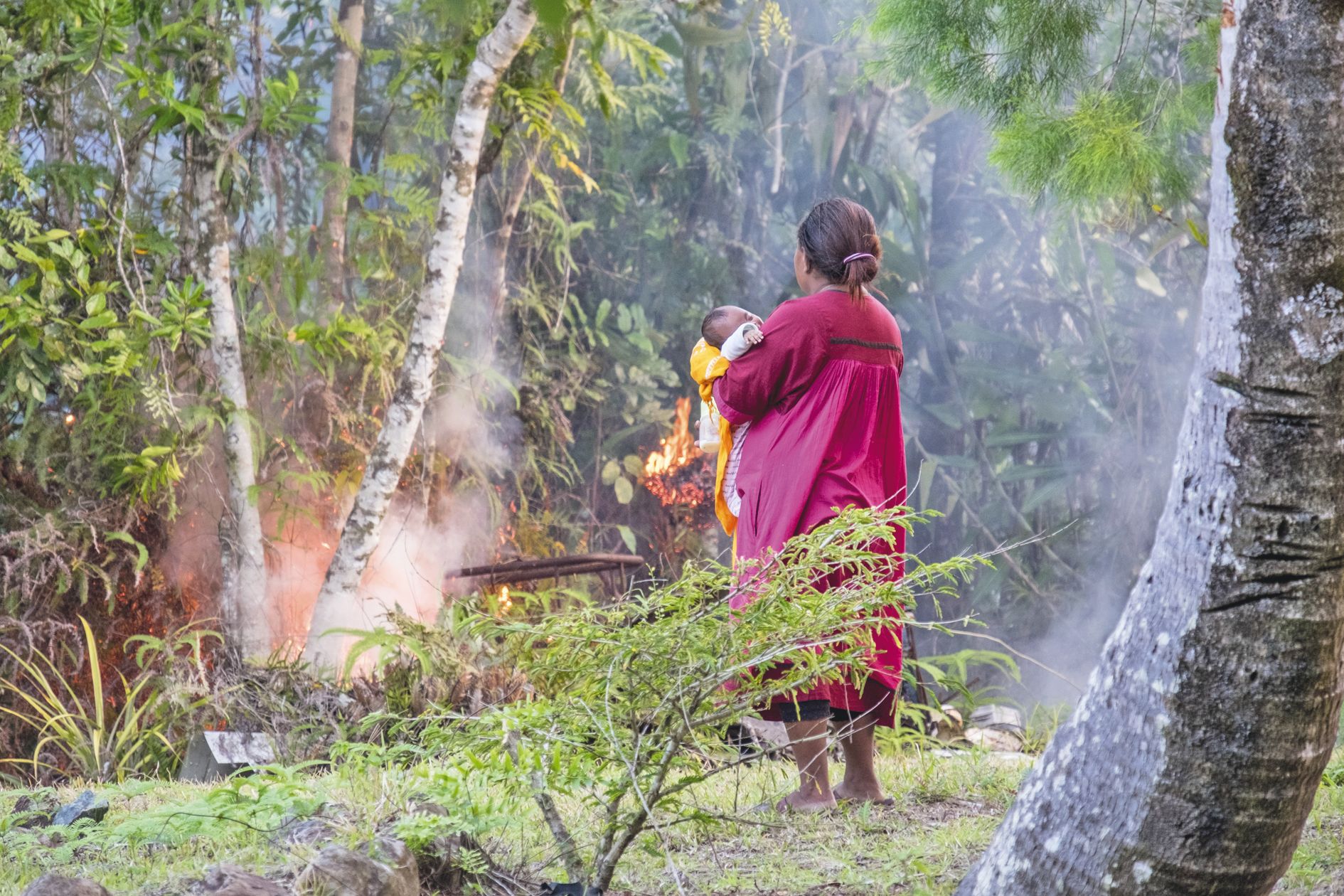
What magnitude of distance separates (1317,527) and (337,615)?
13.6ft

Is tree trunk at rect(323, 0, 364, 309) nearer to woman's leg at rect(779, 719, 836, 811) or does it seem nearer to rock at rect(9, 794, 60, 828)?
rock at rect(9, 794, 60, 828)

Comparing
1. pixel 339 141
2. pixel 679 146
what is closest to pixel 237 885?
pixel 339 141

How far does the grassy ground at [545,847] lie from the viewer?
2082mm

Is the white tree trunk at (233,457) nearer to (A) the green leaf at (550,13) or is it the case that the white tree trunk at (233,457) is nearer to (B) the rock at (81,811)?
(B) the rock at (81,811)

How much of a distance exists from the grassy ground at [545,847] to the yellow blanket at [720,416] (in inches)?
36.4

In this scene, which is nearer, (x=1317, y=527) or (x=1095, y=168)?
(x=1317, y=527)

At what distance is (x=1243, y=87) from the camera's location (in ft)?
5.42

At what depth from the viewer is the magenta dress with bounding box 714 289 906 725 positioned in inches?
117

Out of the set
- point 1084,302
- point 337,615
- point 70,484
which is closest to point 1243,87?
point 337,615

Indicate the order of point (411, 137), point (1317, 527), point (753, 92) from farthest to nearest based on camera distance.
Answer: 1. point (753, 92)
2. point (411, 137)
3. point (1317, 527)

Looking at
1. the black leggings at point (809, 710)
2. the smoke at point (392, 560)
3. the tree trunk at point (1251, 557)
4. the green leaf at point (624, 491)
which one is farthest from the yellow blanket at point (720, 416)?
the green leaf at point (624, 491)

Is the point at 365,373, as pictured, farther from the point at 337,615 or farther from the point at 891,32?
the point at 891,32

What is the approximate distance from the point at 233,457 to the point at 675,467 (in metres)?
2.98

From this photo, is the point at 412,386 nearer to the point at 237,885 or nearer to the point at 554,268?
the point at 554,268
